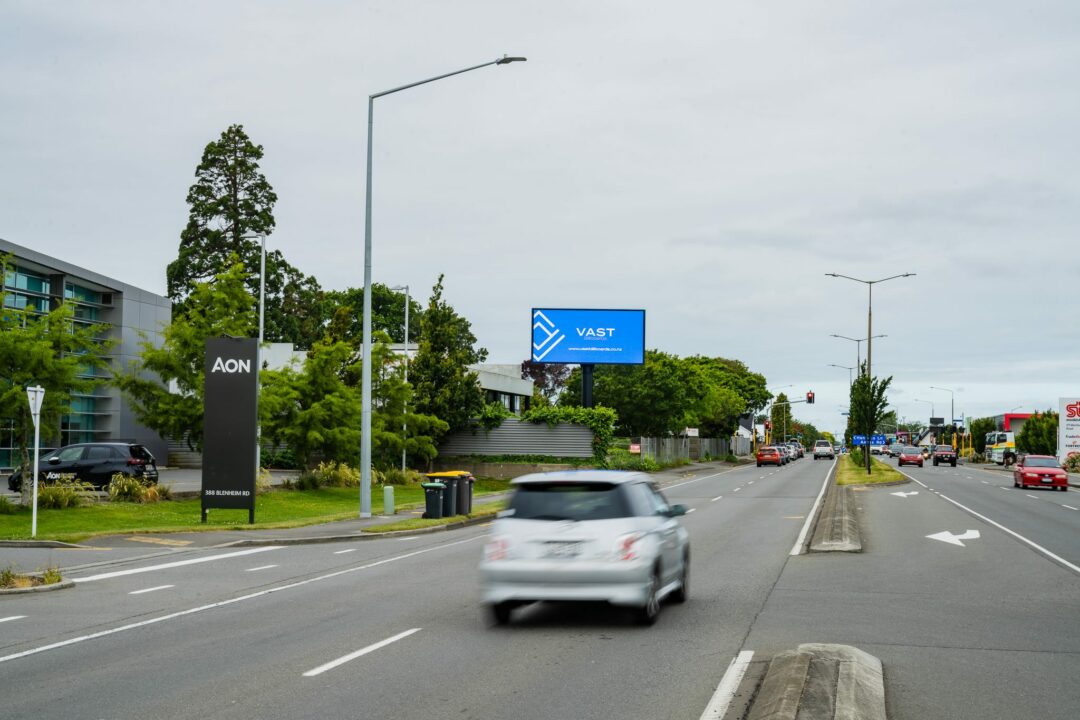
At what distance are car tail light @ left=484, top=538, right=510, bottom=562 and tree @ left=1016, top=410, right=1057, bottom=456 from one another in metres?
70.9

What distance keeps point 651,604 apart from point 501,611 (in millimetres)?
1535

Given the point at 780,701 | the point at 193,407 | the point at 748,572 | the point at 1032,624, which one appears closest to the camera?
the point at 780,701

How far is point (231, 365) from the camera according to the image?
2502cm

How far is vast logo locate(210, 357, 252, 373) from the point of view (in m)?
25.0

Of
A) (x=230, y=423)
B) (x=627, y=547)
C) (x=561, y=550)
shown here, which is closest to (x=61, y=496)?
(x=230, y=423)

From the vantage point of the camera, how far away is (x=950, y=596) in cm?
1353

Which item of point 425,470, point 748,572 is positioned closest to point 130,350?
point 425,470

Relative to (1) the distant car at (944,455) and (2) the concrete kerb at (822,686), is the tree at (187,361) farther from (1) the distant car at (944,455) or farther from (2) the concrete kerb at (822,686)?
(1) the distant car at (944,455)

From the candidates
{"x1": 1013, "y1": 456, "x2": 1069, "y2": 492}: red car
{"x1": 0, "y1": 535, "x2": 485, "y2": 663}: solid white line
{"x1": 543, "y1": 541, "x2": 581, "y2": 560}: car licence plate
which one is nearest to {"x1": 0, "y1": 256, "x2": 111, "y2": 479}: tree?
Answer: {"x1": 0, "y1": 535, "x2": 485, "y2": 663}: solid white line

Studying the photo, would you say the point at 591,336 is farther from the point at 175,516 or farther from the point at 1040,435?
the point at 1040,435

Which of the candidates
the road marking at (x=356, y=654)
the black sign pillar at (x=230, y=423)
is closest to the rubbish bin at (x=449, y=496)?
the black sign pillar at (x=230, y=423)

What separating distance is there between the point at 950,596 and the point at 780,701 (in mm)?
7241

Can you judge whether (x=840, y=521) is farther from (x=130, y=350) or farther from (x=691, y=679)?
(x=130, y=350)

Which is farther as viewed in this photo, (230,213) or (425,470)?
(230,213)
